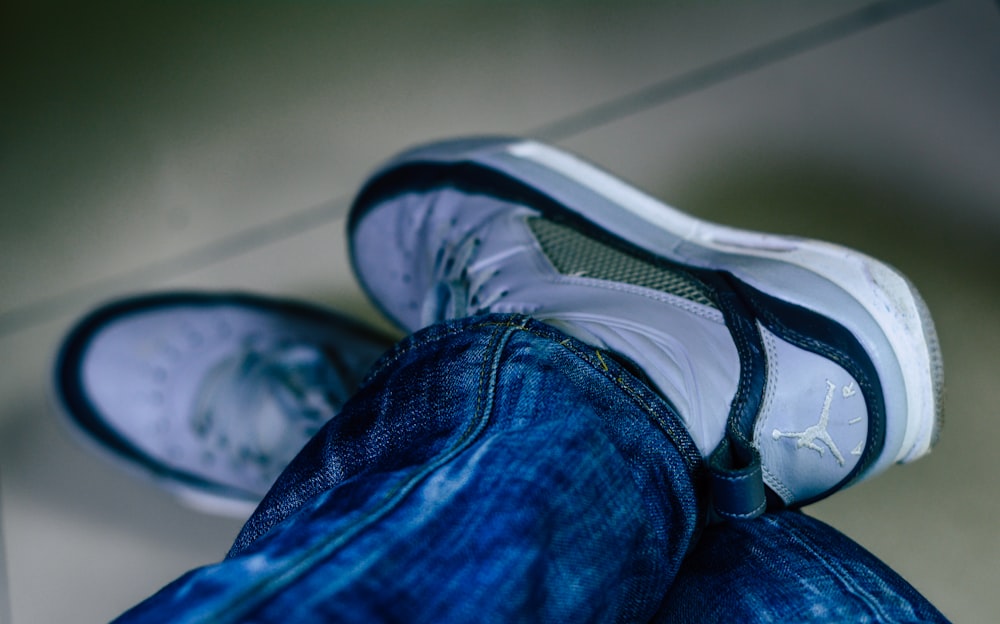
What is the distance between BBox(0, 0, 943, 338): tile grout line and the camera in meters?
0.78

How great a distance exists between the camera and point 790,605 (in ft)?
1.35

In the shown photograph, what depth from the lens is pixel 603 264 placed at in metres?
0.59

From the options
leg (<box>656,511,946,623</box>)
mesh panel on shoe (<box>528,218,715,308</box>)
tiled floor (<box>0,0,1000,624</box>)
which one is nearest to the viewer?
leg (<box>656,511,946,623</box>)

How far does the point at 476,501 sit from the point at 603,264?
0.29m

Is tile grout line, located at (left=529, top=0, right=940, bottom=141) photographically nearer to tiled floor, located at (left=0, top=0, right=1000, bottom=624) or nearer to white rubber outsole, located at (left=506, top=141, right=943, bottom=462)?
tiled floor, located at (left=0, top=0, right=1000, bottom=624)

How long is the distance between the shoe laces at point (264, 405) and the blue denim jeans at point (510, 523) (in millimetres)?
342

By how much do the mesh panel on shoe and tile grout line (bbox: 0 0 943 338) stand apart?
20 cm

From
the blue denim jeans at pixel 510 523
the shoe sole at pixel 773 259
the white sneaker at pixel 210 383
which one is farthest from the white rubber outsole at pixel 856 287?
the white sneaker at pixel 210 383

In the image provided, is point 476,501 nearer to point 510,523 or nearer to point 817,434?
point 510,523

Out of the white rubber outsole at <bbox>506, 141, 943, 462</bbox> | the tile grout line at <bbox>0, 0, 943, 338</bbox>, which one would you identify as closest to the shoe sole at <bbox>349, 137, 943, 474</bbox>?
the white rubber outsole at <bbox>506, 141, 943, 462</bbox>

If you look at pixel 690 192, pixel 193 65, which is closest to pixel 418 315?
pixel 690 192

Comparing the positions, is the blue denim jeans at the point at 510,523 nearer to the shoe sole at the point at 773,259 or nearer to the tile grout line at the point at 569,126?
the shoe sole at the point at 773,259

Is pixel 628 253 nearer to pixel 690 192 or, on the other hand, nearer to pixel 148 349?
pixel 690 192

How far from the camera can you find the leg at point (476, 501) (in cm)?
30
